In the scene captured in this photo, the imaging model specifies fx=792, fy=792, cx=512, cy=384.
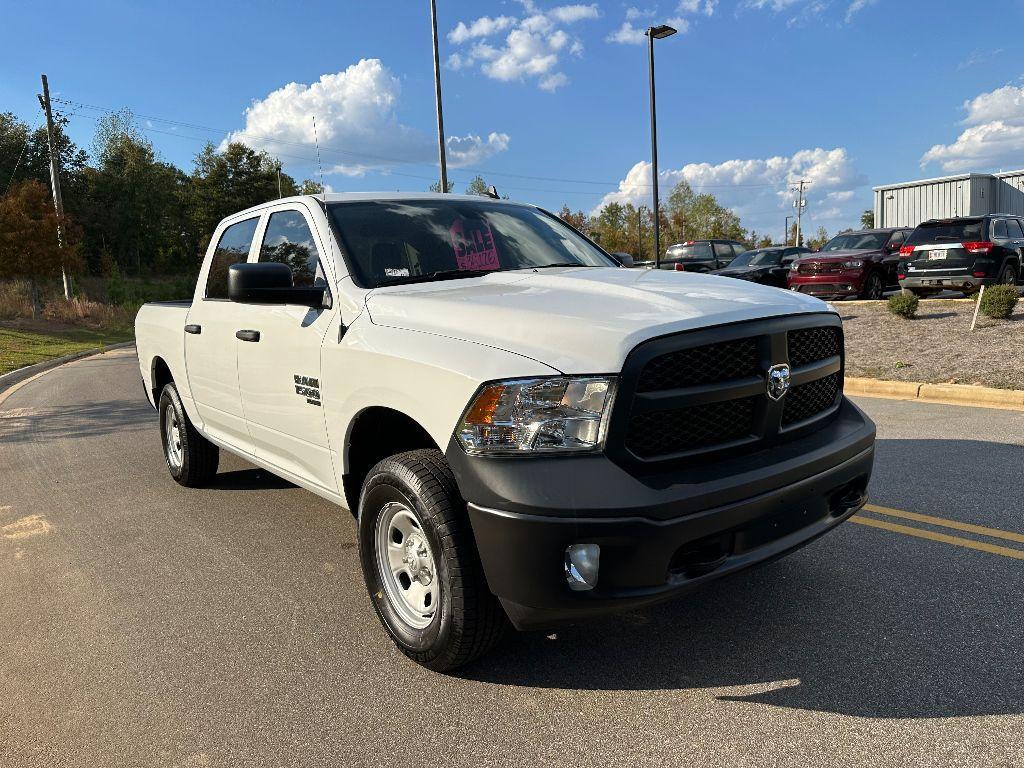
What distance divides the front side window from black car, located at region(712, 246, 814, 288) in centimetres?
1901

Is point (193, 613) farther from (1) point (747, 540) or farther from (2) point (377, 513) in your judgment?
(1) point (747, 540)

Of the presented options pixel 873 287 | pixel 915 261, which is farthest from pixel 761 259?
pixel 915 261

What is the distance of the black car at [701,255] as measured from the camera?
27.3 meters

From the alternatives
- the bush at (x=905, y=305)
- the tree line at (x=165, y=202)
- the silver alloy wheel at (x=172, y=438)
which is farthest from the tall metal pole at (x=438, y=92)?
the tree line at (x=165, y=202)

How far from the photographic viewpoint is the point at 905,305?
1312 cm

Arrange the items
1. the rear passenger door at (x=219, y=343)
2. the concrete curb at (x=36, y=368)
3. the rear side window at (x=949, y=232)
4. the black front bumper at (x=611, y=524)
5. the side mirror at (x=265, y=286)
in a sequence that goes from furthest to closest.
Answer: the rear side window at (x=949, y=232), the concrete curb at (x=36, y=368), the rear passenger door at (x=219, y=343), the side mirror at (x=265, y=286), the black front bumper at (x=611, y=524)

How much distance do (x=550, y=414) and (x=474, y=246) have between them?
178cm

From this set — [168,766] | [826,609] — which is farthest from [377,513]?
[826,609]

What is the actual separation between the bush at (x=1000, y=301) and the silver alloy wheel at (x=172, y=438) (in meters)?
11.5

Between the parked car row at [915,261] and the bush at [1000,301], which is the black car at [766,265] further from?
the bush at [1000,301]

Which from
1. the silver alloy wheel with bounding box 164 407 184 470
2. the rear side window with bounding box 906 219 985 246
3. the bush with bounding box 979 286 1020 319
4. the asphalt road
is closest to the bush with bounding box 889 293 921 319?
the bush with bounding box 979 286 1020 319

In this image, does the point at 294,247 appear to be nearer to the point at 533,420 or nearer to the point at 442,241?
the point at 442,241

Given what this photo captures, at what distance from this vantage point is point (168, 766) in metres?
2.58

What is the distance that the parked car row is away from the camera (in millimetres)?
14578
